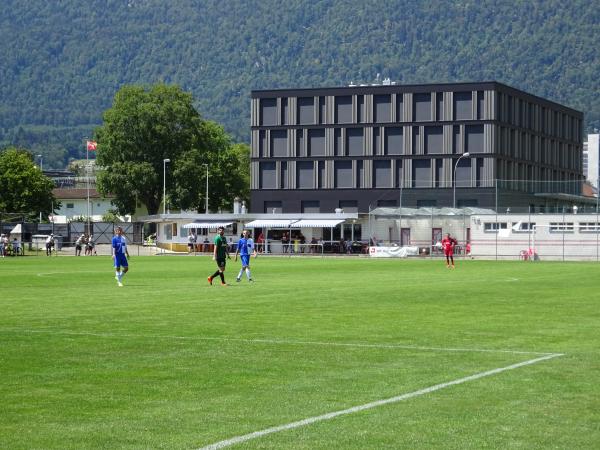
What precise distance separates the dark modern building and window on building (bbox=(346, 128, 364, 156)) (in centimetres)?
11

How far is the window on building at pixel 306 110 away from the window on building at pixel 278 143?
2.51 metres

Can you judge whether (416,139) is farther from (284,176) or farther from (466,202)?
(284,176)

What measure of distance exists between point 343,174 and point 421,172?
8.89 metres

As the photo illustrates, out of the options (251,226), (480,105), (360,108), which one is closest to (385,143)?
(360,108)

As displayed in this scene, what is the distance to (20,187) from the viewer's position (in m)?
139

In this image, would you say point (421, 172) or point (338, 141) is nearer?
point (421, 172)

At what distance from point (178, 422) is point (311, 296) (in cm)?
2179

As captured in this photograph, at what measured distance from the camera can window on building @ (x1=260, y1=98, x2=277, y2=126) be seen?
446 ft

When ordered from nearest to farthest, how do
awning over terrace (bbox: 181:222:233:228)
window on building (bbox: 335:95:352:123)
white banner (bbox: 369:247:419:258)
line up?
white banner (bbox: 369:247:419:258) < awning over terrace (bbox: 181:222:233:228) < window on building (bbox: 335:95:352:123)

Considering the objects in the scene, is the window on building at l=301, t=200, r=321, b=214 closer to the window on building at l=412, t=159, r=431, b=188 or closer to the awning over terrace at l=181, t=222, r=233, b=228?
the window on building at l=412, t=159, r=431, b=188

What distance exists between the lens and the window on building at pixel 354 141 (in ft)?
435

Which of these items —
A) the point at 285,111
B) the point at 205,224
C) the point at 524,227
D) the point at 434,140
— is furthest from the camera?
the point at 285,111

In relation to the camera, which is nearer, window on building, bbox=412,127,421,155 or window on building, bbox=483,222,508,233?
window on building, bbox=483,222,508,233

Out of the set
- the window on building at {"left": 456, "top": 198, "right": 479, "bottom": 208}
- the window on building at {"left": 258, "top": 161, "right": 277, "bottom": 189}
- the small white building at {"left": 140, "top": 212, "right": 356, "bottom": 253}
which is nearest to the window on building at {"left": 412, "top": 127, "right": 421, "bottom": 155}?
the window on building at {"left": 456, "top": 198, "right": 479, "bottom": 208}
